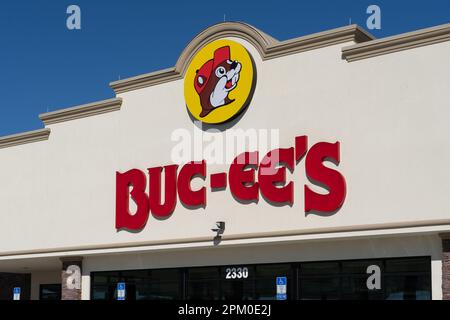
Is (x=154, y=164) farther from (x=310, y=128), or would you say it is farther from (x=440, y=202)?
(x=440, y=202)

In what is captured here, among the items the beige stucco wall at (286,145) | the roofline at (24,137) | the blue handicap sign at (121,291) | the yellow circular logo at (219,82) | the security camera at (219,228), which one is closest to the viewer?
the beige stucco wall at (286,145)

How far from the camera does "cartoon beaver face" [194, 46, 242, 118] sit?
27.5 metres

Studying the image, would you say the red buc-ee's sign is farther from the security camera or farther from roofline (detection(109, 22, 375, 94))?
roofline (detection(109, 22, 375, 94))

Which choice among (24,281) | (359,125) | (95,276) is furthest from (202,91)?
(24,281)

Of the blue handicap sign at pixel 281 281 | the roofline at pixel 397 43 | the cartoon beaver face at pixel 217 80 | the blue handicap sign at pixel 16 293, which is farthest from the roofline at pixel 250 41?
the blue handicap sign at pixel 16 293

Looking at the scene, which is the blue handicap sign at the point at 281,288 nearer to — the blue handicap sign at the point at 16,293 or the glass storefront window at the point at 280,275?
the glass storefront window at the point at 280,275

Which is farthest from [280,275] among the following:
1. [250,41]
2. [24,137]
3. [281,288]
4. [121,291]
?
[24,137]

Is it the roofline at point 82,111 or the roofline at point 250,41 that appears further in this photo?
the roofline at point 82,111

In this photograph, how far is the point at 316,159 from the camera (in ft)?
Result: 81.2

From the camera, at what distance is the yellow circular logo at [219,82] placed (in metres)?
27.1

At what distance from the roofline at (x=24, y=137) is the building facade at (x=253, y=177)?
0.10 m

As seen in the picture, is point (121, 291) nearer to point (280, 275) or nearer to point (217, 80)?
point (280, 275)

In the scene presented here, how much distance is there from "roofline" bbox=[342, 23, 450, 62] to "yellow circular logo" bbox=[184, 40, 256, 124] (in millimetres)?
4145
